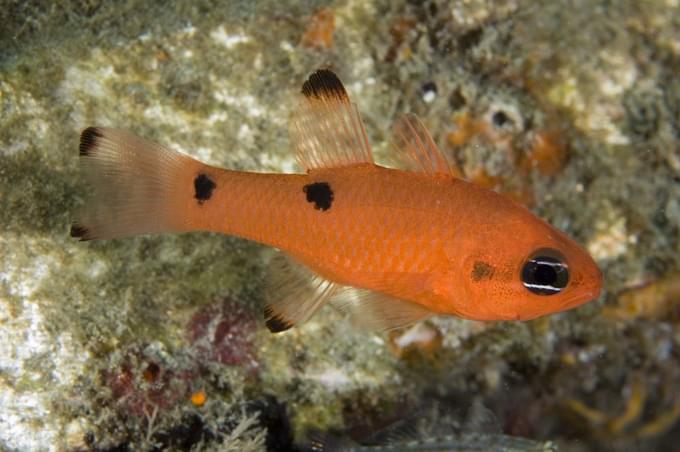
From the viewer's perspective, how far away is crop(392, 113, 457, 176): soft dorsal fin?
276 centimetres

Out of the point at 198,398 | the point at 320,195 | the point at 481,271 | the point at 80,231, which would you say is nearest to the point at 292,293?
the point at 320,195

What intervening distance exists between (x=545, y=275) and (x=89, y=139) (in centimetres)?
230

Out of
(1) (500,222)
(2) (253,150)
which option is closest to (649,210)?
(1) (500,222)

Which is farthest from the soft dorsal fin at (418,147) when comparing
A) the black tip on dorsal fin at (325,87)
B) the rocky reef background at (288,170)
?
the rocky reef background at (288,170)

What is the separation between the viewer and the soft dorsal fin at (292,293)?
2.93m

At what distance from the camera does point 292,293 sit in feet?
9.75

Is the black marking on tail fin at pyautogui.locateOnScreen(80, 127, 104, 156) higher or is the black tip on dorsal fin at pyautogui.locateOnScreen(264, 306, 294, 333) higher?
the black marking on tail fin at pyautogui.locateOnScreen(80, 127, 104, 156)

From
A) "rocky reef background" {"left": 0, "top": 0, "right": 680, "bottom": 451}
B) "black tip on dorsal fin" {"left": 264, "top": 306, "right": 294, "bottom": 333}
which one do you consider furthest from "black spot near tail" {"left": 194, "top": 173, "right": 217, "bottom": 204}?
"rocky reef background" {"left": 0, "top": 0, "right": 680, "bottom": 451}

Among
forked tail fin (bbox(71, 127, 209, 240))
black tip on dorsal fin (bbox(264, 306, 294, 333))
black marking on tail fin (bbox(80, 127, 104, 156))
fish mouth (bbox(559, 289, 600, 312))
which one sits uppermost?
black marking on tail fin (bbox(80, 127, 104, 156))

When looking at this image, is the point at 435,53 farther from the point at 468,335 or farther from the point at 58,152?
the point at 58,152

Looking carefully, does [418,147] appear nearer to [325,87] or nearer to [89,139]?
[325,87]

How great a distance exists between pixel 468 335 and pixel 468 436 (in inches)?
28.9

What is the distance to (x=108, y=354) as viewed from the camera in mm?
3352

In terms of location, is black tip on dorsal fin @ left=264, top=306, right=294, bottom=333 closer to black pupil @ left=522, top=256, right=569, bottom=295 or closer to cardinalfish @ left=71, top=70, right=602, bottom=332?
cardinalfish @ left=71, top=70, right=602, bottom=332
